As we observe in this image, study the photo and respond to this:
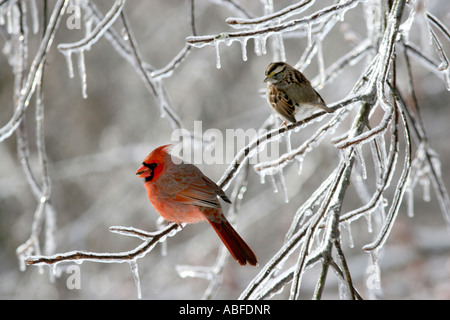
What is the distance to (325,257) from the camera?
1779 mm

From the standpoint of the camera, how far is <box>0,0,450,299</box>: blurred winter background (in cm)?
861

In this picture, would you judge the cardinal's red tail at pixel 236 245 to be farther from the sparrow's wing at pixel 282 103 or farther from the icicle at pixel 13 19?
the icicle at pixel 13 19

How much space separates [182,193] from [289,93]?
2.92 feet

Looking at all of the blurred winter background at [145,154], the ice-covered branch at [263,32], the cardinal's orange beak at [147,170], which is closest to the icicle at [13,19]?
the cardinal's orange beak at [147,170]

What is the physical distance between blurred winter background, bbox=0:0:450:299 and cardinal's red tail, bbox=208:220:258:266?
5.67 metres

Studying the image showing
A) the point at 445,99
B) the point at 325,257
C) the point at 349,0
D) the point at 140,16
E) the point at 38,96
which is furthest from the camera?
the point at 140,16

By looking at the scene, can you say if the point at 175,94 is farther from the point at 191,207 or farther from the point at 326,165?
the point at 191,207

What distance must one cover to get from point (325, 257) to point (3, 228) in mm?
9096

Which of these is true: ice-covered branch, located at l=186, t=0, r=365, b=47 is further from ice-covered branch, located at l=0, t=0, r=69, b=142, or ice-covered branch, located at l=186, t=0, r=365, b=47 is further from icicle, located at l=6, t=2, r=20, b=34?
icicle, located at l=6, t=2, r=20, b=34

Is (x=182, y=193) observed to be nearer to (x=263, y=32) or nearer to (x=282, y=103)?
(x=282, y=103)

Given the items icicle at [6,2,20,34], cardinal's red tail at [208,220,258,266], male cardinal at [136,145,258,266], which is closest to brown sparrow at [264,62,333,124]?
male cardinal at [136,145,258,266]

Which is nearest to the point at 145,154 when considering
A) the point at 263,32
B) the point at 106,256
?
the point at 106,256
